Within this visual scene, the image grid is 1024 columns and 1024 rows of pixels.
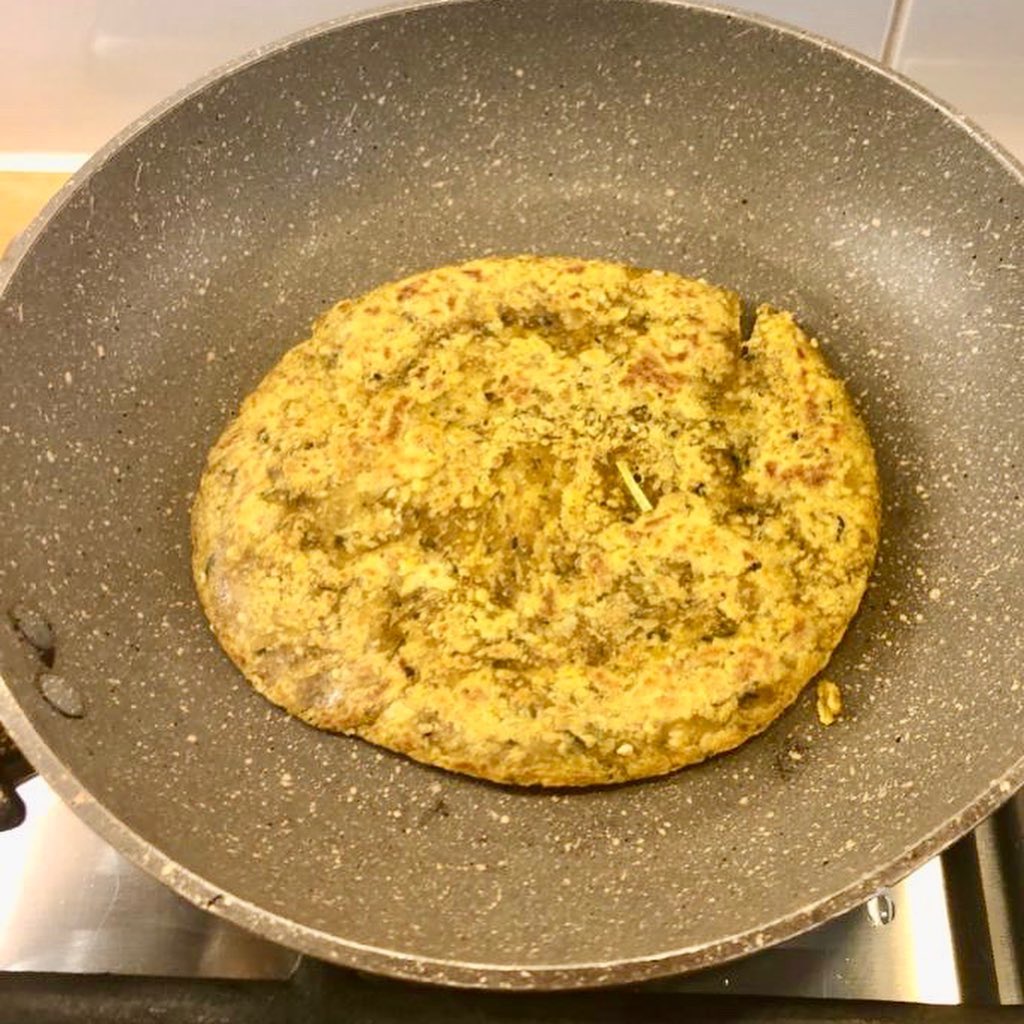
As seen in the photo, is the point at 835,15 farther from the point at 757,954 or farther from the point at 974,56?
the point at 757,954

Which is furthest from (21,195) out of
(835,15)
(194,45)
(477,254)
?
(835,15)

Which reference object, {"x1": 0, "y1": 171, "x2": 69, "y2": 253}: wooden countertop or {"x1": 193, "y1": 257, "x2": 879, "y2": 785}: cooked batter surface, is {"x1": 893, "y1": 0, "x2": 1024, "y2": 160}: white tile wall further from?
{"x1": 0, "y1": 171, "x2": 69, "y2": 253}: wooden countertop

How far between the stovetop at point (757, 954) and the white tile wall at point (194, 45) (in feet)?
2.80

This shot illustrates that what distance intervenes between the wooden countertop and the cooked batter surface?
0.51m

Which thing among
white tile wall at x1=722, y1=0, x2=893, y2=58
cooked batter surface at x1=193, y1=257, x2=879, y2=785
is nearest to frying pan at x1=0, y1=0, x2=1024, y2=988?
cooked batter surface at x1=193, y1=257, x2=879, y2=785

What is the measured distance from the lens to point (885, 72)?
3.46ft

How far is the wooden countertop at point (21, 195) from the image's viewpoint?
1376 mm

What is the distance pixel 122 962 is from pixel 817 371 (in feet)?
2.78

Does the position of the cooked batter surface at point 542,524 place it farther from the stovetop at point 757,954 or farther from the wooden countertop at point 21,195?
the wooden countertop at point 21,195

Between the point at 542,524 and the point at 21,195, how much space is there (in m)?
0.87

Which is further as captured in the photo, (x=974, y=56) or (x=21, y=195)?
(x=21, y=195)

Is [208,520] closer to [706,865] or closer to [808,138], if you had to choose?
[706,865]

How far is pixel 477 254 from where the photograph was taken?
4.00ft

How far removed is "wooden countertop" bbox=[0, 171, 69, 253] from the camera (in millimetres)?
1376
